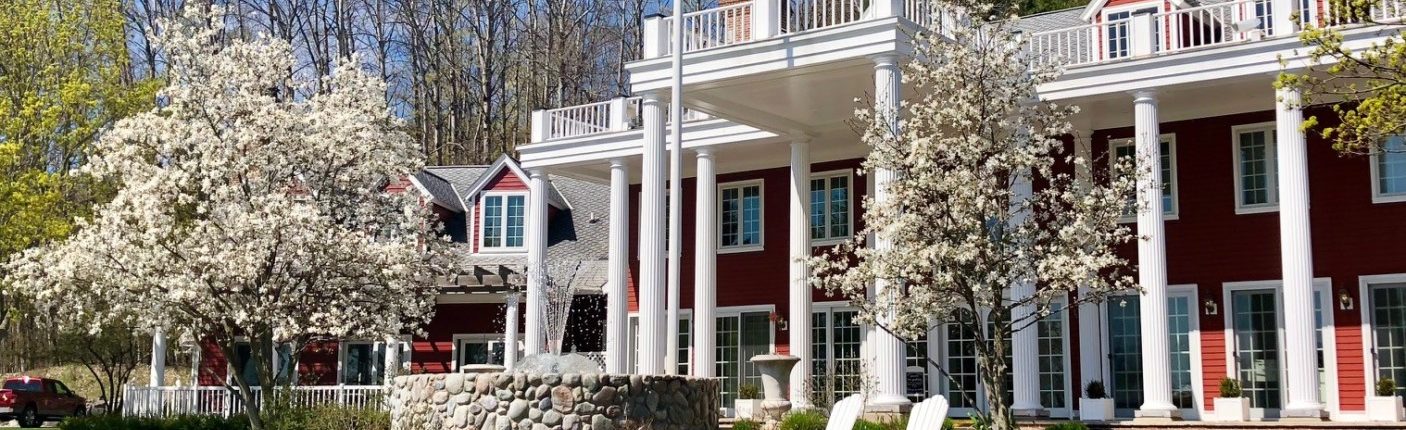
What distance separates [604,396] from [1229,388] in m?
8.79

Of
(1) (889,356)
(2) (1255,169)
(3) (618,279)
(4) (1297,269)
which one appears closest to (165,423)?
(3) (618,279)

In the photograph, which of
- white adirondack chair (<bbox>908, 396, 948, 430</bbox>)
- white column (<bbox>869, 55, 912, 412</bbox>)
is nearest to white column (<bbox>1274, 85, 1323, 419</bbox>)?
white column (<bbox>869, 55, 912, 412</bbox>)

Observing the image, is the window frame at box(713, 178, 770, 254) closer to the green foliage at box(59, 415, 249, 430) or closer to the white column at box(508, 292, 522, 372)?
the white column at box(508, 292, 522, 372)

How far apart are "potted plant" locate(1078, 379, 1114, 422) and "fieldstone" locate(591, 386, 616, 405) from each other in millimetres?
7059

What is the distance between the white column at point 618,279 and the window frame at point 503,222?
7.58 metres

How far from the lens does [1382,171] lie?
1958 centimetres

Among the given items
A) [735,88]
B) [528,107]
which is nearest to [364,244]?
[735,88]

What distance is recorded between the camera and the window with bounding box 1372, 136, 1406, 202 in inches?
765

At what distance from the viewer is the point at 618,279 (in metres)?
22.3

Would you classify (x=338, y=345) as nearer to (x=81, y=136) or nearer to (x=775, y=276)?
(x=81, y=136)

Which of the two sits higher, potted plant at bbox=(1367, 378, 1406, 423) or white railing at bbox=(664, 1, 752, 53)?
white railing at bbox=(664, 1, 752, 53)

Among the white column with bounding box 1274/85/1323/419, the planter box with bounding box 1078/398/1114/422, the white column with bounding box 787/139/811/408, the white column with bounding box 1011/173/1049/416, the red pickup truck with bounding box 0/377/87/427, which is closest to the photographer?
the white column with bounding box 1274/85/1323/419

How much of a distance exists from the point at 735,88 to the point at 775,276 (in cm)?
588

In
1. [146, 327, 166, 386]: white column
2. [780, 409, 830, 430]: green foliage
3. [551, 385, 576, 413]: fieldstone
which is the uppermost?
[146, 327, 166, 386]: white column
